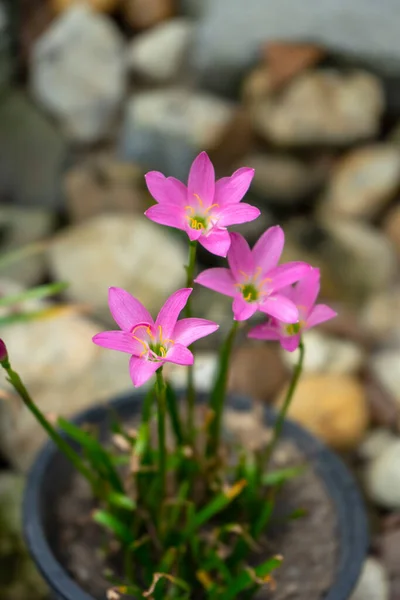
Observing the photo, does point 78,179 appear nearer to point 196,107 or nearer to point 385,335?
point 196,107

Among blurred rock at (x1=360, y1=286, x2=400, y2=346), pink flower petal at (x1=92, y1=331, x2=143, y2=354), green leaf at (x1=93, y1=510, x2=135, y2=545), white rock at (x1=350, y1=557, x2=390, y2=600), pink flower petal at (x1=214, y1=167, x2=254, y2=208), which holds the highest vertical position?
pink flower petal at (x1=214, y1=167, x2=254, y2=208)

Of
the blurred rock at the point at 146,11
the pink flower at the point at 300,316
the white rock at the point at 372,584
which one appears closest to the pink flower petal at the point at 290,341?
the pink flower at the point at 300,316

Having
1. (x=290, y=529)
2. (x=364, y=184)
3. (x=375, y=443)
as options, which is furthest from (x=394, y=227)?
(x=290, y=529)

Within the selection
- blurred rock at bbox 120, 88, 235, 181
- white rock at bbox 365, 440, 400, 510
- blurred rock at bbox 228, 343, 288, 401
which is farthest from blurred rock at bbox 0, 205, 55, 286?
white rock at bbox 365, 440, 400, 510

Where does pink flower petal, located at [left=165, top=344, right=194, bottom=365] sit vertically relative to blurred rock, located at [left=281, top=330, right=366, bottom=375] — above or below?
above

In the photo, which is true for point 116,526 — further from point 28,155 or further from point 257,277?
point 28,155

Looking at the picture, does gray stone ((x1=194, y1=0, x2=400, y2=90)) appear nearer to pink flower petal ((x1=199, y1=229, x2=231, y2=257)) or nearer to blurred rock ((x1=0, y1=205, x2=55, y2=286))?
blurred rock ((x1=0, y1=205, x2=55, y2=286))

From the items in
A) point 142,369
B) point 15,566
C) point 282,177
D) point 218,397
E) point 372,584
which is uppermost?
point 282,177

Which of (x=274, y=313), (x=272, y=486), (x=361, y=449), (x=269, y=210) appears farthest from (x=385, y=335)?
(x=274, y=313)
